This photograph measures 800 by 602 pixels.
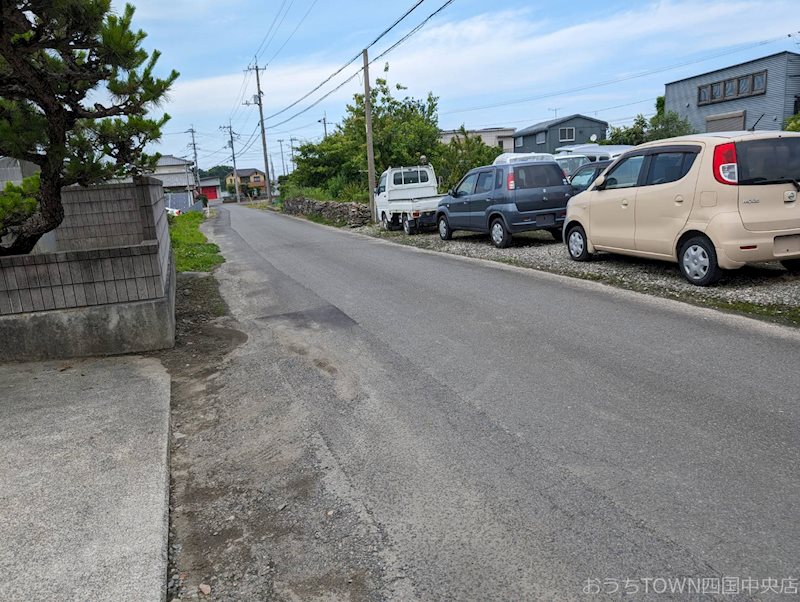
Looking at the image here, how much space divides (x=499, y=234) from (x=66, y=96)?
368 inches

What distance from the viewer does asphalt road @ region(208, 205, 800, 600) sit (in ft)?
9.41

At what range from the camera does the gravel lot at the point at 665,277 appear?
7.15 metres

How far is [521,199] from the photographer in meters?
12.9

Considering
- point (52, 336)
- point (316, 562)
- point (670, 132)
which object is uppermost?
point (670, 132)

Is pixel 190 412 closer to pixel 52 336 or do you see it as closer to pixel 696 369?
pixel 52 336

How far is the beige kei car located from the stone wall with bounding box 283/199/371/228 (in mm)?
16425

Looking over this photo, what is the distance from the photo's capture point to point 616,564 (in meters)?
2.79

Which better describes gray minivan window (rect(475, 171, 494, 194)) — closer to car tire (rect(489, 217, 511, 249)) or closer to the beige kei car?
car tire (rect(489, 217, 511, 249))

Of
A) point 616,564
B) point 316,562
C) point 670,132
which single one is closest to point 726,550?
point 616,564

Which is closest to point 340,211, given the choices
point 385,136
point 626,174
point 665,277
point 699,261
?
point 385,136

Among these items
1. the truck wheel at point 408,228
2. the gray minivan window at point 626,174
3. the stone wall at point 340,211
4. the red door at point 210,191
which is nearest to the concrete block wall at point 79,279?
the gray minivan window at point 626,174

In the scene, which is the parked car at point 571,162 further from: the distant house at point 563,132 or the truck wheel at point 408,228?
the distant house at point 563,132

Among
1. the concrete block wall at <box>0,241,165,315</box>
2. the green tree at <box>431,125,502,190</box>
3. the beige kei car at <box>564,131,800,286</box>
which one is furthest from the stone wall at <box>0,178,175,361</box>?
the green tree at <box>431,125,502,190</box>

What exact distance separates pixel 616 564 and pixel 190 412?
11.6ft
